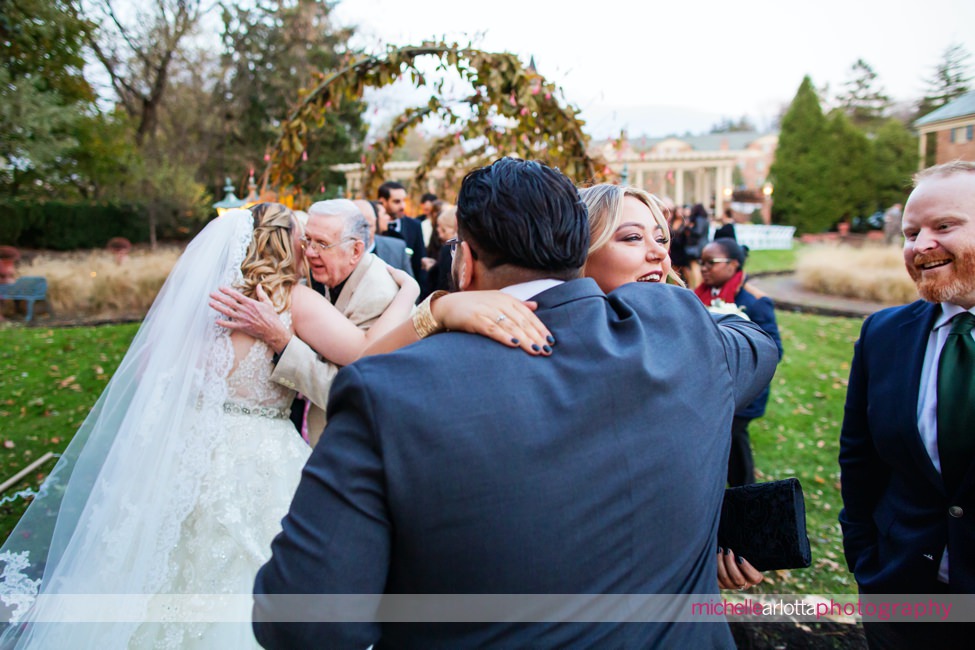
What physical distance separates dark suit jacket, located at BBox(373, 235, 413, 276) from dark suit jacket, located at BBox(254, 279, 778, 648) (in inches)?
167

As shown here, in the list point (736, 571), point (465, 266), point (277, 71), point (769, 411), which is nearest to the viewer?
point (465, 266)

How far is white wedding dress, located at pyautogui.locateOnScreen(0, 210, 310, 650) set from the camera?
2.61 metres

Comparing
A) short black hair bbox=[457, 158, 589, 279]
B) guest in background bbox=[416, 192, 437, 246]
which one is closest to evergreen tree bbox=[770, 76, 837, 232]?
guest in background bbox=[416, 192, 437, 246]

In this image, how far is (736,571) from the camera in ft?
6.09

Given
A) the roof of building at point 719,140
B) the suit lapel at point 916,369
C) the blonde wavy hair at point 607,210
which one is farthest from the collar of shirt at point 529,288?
the roof of building at point 719,140

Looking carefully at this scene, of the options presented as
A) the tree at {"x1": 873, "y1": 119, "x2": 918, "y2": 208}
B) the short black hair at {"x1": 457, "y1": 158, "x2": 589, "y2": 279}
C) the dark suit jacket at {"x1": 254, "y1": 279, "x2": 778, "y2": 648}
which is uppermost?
the tree at {"x1": 873, "y1": 119, "x2": 918, "y2": 208}

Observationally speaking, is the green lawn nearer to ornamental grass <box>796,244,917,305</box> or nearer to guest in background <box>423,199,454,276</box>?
guest in background <box>423,199,454,276</box>

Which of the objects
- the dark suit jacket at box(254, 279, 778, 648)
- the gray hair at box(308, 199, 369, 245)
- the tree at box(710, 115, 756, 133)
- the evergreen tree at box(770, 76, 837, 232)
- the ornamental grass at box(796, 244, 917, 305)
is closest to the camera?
the dark suit jacket at box(254, 279, 778, 648)

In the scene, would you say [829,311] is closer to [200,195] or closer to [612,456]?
[612,456]

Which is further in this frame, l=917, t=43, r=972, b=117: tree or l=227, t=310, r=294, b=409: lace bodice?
l=917, t=43, r=972, b=117: tree

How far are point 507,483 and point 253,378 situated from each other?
2.09 meters

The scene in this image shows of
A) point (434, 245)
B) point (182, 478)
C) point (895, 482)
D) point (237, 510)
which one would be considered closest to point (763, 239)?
point (434, 245)

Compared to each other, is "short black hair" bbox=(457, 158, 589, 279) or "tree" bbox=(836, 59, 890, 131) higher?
"tree" bbox=(836, 59, 890, 131)

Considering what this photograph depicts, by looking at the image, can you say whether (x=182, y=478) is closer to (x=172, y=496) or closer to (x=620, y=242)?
(x=172, y=496)
